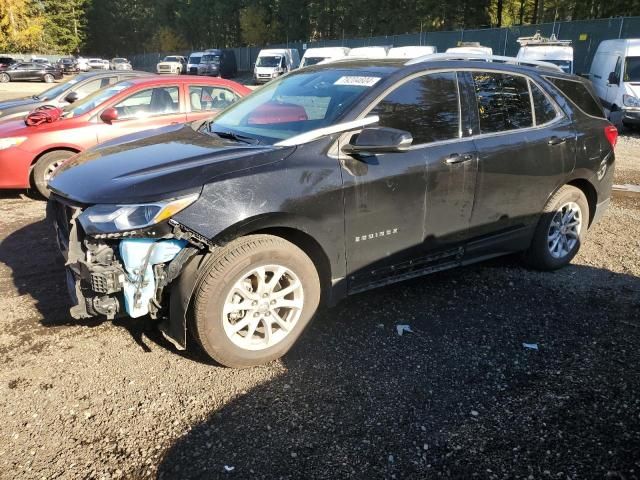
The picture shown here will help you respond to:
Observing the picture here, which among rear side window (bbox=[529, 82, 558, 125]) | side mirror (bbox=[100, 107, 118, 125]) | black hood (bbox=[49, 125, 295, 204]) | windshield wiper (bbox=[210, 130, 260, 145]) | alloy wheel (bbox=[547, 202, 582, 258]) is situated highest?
rear side window (bbox=[529, 82, 558, 125])

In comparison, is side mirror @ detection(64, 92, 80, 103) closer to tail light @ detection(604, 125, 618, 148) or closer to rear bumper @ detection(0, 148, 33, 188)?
rear bumper @ detection(0, 148, 33, 188)

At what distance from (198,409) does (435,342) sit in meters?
1.64

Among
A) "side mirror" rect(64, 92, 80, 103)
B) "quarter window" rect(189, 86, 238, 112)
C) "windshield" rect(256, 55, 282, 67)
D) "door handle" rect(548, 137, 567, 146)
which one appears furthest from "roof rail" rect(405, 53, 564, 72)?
"windshield" rect(256, 55, 282, 67)

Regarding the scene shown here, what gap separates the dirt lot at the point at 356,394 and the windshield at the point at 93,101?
3.75m

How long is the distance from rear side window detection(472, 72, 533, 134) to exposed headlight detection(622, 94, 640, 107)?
Result: 10.9 meters

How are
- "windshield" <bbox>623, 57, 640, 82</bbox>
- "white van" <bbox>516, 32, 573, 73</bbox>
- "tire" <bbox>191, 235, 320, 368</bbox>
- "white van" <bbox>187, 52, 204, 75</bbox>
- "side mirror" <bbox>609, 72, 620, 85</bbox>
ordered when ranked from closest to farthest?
"tire" <bbox>191, 235, 320, 368</bbox> < "windshield" <bbox>623, 57, 640, 82</bbox> < "side mirror" <bbox>609, 72, 620, 85</bbox> < "white van" <bbox>516, 32, 573, 73</bbox> < "white van" <bbox>187, 52, 204, 75</bbox>

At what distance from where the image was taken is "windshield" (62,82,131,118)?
7.26 m

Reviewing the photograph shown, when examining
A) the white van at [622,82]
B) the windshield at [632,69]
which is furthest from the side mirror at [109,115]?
the windshield at [632,69]

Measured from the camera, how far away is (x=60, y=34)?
A: 251 feet

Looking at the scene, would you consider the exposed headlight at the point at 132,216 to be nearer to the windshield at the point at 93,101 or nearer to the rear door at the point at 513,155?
the rear door at the point at 513,155

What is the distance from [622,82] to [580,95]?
34.9 ft

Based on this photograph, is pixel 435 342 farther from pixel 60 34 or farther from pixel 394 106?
pixel 60 34

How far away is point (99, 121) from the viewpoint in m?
7.20

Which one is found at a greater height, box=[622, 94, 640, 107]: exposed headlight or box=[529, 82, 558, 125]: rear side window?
box=[529, 82, 558, 125]: rear side window
